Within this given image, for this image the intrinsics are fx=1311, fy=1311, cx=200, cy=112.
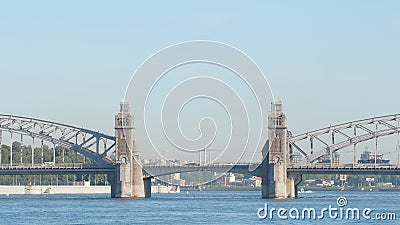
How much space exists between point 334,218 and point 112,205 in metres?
38.6

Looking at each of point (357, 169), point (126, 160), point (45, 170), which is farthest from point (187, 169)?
point (357, 169)

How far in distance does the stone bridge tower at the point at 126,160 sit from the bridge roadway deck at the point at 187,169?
74.8 inches

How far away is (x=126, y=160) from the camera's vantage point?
165 m

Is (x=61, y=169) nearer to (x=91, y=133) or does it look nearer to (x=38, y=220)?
(x=91, y=133)

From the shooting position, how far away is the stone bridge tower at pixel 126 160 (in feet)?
539

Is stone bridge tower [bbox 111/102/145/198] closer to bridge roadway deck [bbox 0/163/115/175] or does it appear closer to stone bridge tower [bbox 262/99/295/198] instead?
bridge roadway deck [bbox 0/163/115/175]

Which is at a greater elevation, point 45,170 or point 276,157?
point 276,157

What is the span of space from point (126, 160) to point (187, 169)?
27.1ft

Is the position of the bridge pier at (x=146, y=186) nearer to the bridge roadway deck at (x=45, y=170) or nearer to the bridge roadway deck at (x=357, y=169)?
the bridge roadway deck at (x=45, y=170)

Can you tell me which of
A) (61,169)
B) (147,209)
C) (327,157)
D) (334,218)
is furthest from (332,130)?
(334,218)

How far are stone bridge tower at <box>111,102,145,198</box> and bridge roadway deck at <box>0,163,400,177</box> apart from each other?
190cm

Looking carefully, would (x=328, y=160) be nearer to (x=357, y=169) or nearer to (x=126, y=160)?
(x=357, y=169)

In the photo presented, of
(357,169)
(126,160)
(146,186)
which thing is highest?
(126,160)

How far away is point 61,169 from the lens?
6432 inches
